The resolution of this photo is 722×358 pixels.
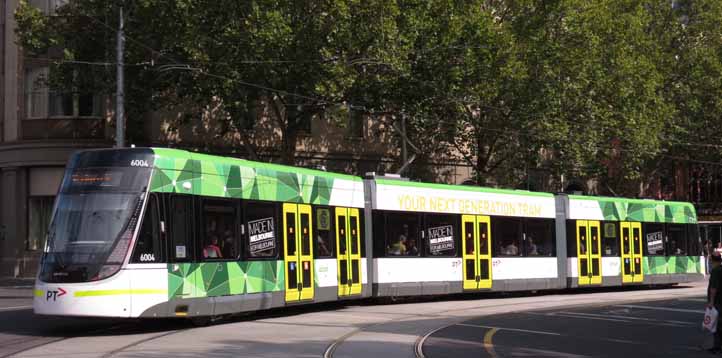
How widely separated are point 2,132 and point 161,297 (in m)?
24.8

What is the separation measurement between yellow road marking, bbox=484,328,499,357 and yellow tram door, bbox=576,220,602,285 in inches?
518

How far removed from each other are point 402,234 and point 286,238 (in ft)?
17.1

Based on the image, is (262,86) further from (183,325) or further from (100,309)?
(100,309)

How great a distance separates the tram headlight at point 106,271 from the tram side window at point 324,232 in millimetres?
6019

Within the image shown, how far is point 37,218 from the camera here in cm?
3762

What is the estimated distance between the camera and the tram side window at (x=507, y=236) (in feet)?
89.6

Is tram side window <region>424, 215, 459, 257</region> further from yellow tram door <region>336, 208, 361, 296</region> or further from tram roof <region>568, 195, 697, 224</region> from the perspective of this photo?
tram roof <region>568, 195, 697, 224</region>

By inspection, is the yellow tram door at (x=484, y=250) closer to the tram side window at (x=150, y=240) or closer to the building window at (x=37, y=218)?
the tram side window at (x=150, y=240)

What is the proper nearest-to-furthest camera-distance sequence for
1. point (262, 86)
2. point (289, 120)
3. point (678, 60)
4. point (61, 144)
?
point (262, 86), point (289, 120), point (61, 144), point (678, 60)

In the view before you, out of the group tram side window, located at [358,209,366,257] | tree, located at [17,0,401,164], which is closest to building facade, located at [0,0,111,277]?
tree, located at [17,0,401,164]

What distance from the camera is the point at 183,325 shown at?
18.1m

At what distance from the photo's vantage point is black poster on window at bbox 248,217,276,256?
18.8 m

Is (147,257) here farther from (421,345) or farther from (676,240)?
(676,240)

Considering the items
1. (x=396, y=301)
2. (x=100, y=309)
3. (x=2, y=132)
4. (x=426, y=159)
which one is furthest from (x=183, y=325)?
(x=426, y=159)
